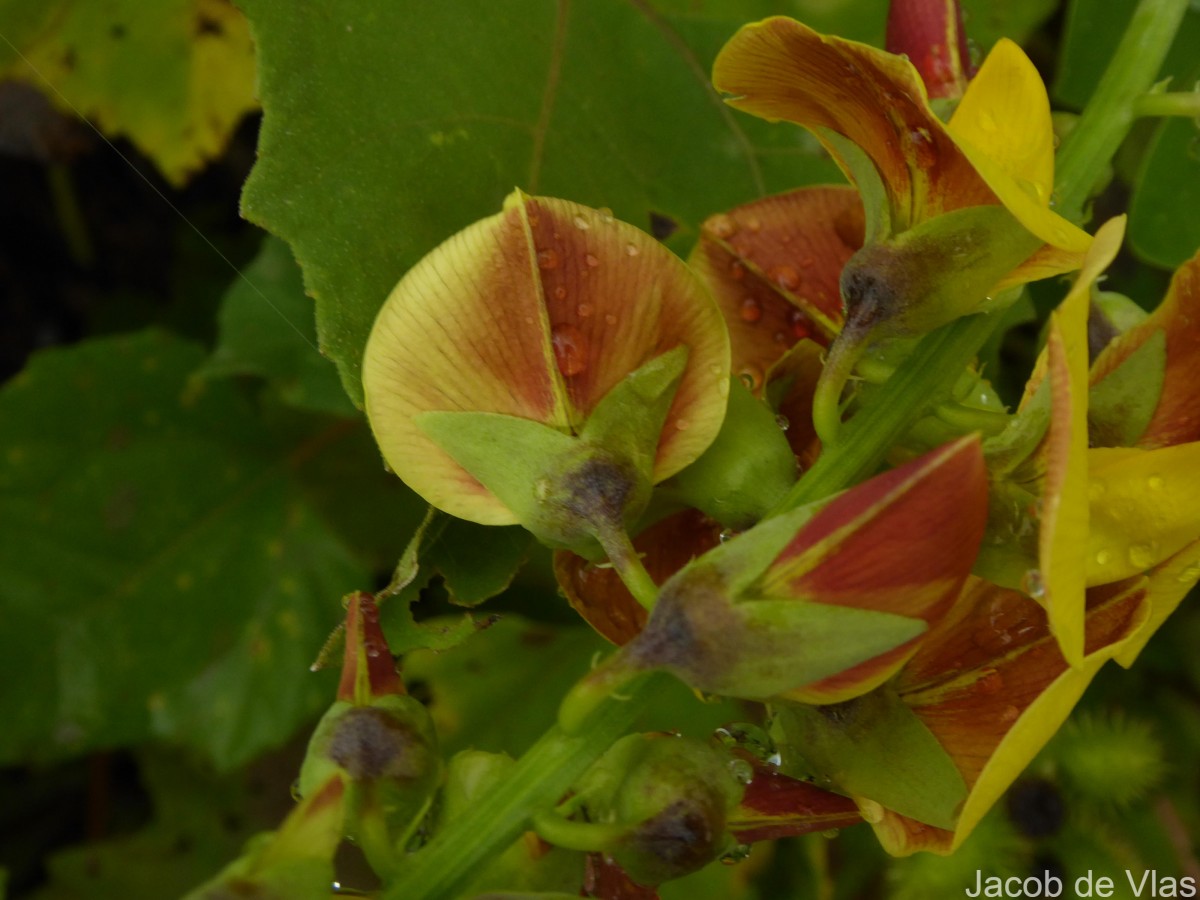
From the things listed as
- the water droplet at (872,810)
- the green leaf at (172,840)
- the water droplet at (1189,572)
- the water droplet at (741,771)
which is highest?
the water droplet at (1189,572)

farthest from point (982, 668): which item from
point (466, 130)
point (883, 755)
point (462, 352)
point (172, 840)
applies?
point (172, 840)

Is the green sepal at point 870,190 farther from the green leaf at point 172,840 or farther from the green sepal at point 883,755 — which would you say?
the green leaf at point 172,840

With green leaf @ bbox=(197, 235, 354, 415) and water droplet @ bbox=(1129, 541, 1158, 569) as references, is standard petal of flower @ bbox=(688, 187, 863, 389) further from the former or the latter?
green leaf @ bbox=(197, 235, 354, 415)

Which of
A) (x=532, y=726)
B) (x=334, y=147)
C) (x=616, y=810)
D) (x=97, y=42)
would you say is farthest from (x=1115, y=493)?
(x=97, y=42)

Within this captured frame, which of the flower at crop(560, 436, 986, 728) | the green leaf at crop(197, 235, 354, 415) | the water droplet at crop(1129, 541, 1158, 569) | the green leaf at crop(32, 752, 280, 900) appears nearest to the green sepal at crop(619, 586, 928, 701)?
the flower at crop(560, 436, 986, 728)

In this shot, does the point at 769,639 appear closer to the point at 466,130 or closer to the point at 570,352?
the point at 570,352

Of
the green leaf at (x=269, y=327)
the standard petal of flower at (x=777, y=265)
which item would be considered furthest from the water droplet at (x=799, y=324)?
the green leaf at (x=269, y=327)
